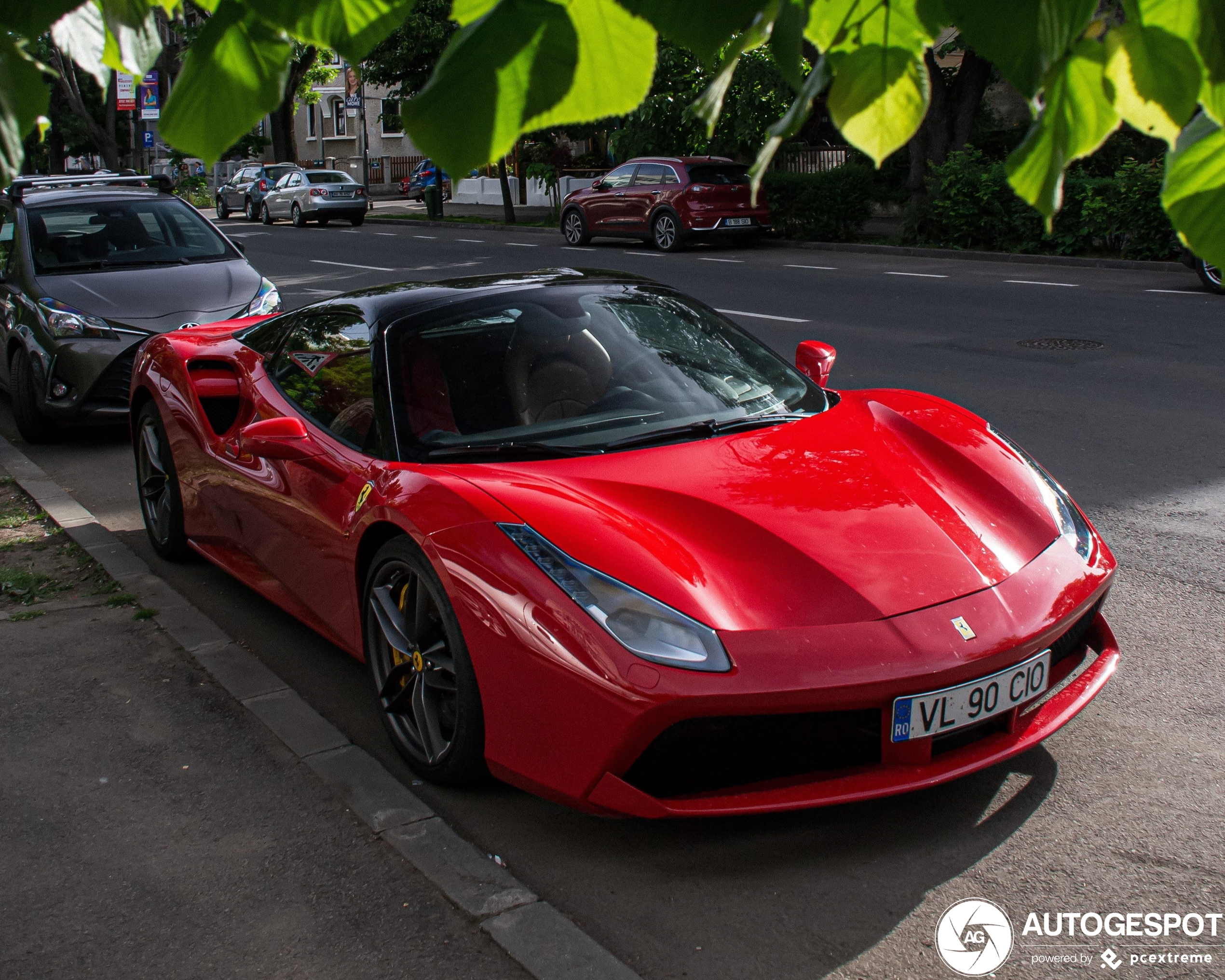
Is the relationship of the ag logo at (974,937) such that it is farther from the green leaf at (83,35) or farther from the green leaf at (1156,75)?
the green leaf at (83,35)

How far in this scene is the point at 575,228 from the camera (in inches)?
956

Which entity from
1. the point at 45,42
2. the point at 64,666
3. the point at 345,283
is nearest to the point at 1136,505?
the point at 64,666

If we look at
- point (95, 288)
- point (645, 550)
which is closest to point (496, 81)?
point (645, 550)

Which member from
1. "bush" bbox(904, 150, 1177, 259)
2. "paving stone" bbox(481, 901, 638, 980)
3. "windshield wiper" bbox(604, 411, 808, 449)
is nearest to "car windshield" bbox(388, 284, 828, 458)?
"windshield wiper" bbox(604, 411, 808, 449)

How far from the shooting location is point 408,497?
345 centimetres

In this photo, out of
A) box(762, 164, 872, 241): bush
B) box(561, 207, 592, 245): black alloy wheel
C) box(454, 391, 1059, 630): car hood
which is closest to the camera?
box(454, 391, 1059, 630): car hood

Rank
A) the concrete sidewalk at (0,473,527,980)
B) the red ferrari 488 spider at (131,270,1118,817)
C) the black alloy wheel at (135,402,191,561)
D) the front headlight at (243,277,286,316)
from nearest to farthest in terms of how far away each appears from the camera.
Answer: the concrete sidewalk at (0,473,527,980) → the red ferrari 488 spider at (131,270,1118,817) → the black alloy wheel at (135,402,191,561) → the front headlight at (243,277,286,316)

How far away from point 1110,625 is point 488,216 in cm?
3148

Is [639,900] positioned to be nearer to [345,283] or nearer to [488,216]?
[345,283]

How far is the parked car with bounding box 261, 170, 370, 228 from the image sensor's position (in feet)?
109

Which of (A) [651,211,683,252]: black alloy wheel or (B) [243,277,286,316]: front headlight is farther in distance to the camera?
(A) [651,211,683,252]: black alloy wheel

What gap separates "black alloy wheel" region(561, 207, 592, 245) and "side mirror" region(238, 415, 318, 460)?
2034cm

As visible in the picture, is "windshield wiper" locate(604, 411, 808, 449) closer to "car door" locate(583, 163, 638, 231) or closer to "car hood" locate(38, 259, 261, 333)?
"car hood" locate(38, 259, 261, 333)

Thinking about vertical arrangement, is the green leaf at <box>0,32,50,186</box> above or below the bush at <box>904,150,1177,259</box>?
above
